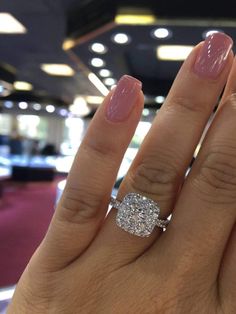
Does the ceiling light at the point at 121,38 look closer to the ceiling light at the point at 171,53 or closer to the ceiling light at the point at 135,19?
the ceiling light at the point at 135,19

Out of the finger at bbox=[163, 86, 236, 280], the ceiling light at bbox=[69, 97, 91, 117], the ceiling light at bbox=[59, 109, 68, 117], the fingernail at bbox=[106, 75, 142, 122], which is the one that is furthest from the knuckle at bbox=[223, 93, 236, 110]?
the ceiling light at bbox=[59, 109, 68, 117]

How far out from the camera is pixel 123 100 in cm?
37

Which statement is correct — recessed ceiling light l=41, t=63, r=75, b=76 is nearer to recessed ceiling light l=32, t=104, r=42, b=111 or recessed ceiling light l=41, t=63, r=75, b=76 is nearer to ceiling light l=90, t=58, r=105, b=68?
ceiling light l=90, t=58, r=105, b=68

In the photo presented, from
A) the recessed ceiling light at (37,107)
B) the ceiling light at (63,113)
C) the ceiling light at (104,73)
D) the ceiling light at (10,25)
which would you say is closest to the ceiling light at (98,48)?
the ceiling light at (10,25)

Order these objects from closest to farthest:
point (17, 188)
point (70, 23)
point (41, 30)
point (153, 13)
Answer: point (153, 13) < point (70, 23) < point (41, 30) < point (17, 188)

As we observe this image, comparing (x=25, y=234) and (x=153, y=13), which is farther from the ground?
(x=153, y=13)

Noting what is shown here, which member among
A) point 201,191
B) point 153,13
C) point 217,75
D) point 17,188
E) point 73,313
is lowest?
point 17,188

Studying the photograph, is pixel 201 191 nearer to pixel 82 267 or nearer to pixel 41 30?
pixel 82 267

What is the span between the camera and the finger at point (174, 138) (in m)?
0.37

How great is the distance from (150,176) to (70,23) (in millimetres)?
3356

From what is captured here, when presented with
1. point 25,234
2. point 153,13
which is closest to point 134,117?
point 153,13

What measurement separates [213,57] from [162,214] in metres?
0.19

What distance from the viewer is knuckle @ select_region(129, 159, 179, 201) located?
390 millimetres

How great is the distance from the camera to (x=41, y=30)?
154 inches
